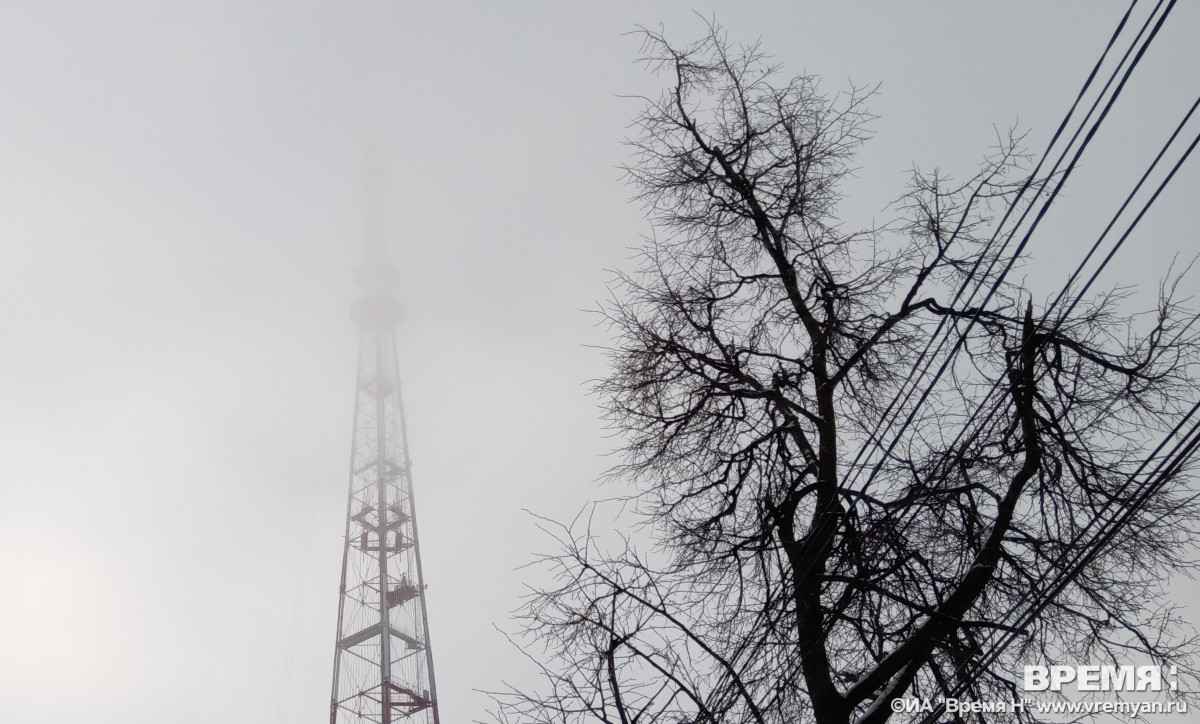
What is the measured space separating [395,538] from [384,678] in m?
4.02

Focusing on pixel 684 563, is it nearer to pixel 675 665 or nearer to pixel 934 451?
pixel 675 665

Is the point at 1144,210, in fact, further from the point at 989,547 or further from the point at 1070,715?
the point at 1070,715

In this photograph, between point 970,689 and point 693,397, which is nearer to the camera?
point 970,689

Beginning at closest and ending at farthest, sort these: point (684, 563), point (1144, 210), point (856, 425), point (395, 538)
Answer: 1. point (1144, 210)
2. point (684, 563)
3. point (856, 425)
4. point (395, 538)

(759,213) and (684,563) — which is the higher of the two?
(759,213)

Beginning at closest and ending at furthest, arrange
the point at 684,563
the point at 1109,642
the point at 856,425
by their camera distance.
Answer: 1. the point at 1109,642
2. the point at 684,563
3. the point at 856,425

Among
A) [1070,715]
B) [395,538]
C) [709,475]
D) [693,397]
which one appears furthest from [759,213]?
[395,538]

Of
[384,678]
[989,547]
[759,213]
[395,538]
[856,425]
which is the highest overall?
[395,538]

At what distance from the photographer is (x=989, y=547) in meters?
3.87

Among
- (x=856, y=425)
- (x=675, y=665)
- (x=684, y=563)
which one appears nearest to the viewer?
(x=675, y=665)

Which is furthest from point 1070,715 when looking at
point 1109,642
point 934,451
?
point 934,451

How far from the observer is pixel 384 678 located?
69.1 feet

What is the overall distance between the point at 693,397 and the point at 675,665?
5.12 ft

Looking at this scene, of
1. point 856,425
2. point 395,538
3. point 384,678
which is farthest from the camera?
point 395,538
